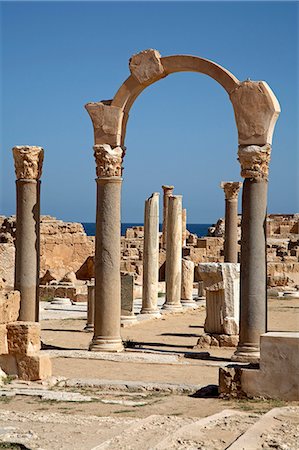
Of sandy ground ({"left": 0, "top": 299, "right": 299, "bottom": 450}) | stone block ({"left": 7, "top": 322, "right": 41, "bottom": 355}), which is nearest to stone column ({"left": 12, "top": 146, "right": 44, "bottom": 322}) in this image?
sandy ground ({"left": 0, "top": 299, "right": 299, "bottom": 450})

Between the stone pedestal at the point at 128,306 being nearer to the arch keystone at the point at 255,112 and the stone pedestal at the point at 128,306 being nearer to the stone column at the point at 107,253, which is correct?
the stone column at the point at 107,253

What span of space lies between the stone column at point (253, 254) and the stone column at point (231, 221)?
10.6 metres

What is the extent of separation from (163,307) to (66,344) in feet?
23.9

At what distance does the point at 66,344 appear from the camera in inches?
683

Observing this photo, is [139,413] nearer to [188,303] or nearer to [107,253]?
[107,253]

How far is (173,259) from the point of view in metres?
24.3

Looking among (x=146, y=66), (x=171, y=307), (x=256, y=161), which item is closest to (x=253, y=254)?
(x=256, y=161)

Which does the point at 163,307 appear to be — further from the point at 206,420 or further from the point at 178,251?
the point at 206,420

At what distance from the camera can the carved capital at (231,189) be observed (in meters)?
25.8

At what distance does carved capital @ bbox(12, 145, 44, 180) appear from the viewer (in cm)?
1583

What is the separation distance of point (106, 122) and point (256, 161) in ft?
10.3

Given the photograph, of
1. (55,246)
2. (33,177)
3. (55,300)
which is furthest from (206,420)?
(55,246)

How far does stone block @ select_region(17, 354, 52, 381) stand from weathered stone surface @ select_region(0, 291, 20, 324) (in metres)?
0.60

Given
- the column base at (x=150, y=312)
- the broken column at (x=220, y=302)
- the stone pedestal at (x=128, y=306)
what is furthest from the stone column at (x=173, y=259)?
the broken column at (x=220, y=302)
